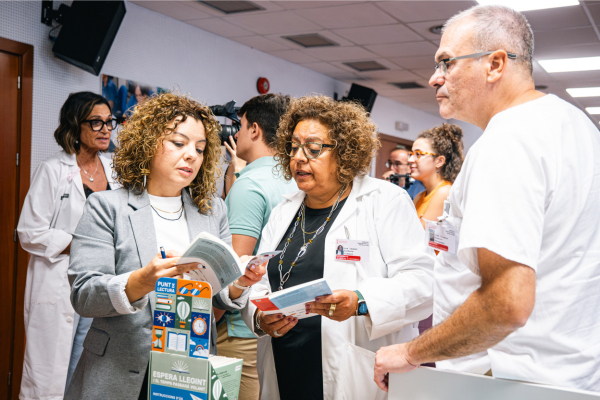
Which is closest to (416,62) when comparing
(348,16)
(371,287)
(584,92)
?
(348,16)

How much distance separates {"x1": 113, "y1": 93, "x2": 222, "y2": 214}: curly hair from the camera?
1.58 m

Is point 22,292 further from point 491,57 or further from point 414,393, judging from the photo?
point 491,57

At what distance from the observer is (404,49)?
18.5ft


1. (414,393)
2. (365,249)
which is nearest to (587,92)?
(365,249)

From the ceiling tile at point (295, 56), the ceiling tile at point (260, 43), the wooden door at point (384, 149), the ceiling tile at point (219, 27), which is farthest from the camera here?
the wooden door at point (384, 149)

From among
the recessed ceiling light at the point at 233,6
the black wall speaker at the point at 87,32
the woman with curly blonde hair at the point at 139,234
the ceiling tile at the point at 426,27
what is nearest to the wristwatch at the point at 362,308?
the woman with curly blonde hair at the point at 139,234

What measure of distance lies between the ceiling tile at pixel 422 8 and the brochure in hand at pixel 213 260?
3.72m

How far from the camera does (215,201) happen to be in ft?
5.78

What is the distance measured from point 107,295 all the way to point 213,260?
0.37 meters

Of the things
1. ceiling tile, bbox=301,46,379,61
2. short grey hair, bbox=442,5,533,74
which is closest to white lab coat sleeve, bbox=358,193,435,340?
short grey hair, bbox=442,5,533,74

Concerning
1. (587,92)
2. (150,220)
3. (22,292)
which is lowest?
(22,292)

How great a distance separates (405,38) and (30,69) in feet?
12.1

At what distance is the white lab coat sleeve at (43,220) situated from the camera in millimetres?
2898

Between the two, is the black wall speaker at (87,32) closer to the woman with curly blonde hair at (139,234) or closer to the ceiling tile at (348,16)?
the ceiling tile at (348,16)
